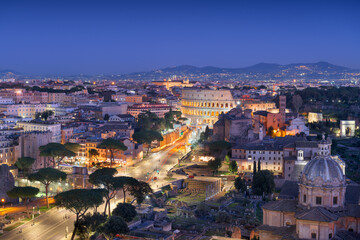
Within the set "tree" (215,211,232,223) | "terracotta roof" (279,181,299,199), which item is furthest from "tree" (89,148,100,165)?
"terracotta roof" (279,181,299,199)

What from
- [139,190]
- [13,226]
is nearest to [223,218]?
[139,190]

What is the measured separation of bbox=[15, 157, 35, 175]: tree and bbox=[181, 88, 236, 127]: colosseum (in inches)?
960

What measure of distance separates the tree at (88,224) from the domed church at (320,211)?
24.1 ft

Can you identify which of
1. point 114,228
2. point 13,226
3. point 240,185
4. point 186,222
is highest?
point 114,228

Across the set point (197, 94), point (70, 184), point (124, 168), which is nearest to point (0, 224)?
point (70, 184)

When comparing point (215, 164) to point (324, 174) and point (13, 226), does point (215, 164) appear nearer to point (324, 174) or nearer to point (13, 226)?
point (13, 226)

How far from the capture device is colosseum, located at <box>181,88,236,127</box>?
177 feet

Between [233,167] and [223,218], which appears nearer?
[223,218]

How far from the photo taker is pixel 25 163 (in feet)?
102

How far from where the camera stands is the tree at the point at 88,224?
20328 mm

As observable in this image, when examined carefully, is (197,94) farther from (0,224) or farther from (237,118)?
(0,224)

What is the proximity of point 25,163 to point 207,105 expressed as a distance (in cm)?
2752

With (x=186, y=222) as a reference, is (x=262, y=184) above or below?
above

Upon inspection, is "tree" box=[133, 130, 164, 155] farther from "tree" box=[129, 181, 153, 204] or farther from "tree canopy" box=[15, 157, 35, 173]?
"tree" box=[129, 181, 153, 204]
